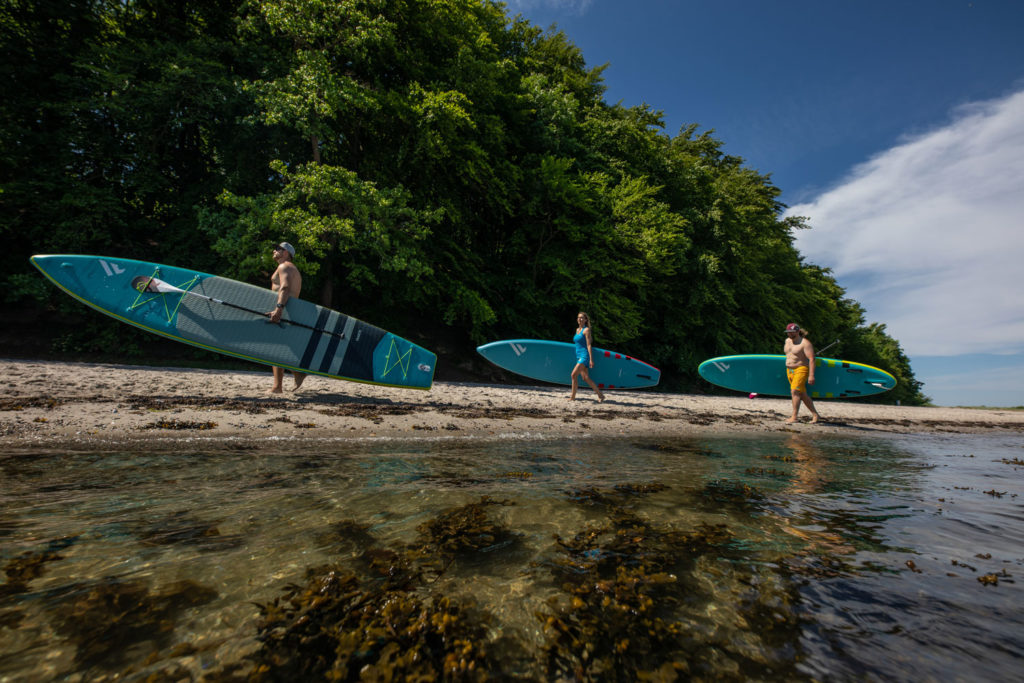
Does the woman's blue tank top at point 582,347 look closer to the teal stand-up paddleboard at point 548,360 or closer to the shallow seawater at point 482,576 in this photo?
the teal stand-up paddleboard at point 548,360

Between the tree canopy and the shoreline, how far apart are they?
455cm

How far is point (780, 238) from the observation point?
27734 mm

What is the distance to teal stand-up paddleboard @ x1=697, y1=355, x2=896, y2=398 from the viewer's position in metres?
12.6

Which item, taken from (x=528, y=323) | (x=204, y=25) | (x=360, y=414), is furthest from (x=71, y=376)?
(x=204, y=25)

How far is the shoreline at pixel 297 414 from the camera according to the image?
4.75 m

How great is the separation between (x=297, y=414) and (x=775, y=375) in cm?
1361

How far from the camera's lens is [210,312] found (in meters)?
7.37

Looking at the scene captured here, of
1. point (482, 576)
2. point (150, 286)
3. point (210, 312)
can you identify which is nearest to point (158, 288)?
point (150, 286)

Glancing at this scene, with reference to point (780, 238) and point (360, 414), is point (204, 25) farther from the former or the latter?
point (780, 238)

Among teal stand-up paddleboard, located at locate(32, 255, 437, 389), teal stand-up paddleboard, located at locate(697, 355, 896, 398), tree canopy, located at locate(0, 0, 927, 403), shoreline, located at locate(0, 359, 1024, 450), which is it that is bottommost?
shoreline, located at locate(0, 359, 1024, 450)

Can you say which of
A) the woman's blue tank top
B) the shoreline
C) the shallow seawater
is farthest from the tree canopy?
the shallow seawater

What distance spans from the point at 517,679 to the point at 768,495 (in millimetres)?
3189

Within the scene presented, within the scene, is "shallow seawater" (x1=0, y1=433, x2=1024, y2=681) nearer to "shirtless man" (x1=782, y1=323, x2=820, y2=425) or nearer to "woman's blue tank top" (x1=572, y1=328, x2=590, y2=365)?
"shirtless man" (x1=782, y1=323, x2=820, y2=425)

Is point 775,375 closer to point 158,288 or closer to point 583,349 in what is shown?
point 583,349
